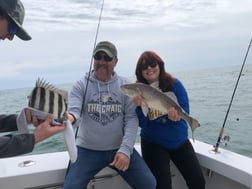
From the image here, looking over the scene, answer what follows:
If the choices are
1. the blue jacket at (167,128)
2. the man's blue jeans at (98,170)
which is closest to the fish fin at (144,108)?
the blue jacket at (167,128)

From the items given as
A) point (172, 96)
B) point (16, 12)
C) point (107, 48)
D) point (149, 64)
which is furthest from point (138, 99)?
point (16, 12)

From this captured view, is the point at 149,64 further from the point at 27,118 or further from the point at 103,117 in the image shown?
the point at 27,118

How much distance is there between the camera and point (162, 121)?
2.83 meters

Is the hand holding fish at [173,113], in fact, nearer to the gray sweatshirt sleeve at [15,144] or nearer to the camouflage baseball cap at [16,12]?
the gray sweatshirt sleeve at [15,144]

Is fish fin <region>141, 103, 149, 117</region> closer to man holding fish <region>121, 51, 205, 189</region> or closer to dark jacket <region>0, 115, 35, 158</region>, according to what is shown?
man holding fish <region>121, 51, 205, 189</region>

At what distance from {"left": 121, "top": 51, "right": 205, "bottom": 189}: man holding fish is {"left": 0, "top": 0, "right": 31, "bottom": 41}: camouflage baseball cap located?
1307 millimetres

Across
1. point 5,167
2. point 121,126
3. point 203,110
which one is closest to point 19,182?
point 5,167

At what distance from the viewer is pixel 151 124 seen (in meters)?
2.86

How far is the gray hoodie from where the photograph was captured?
2.67m

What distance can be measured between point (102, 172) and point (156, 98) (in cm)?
81

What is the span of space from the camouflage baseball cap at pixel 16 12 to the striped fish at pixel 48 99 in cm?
24

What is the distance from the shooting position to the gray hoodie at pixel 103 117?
8.76 feet

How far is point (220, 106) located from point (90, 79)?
7730 mm

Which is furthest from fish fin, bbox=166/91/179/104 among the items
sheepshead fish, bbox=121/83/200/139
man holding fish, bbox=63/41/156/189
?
man holding fish, bbox=63/41/156/189
